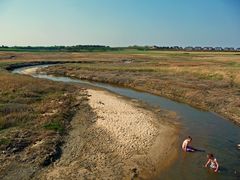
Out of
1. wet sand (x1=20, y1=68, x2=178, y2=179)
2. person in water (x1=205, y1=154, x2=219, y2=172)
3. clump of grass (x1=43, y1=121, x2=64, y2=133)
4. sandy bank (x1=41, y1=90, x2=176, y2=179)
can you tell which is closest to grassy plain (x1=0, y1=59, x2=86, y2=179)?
clump of grass (x1=43, y1=121, x2=64, y2=133)

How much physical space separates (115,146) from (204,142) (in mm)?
8598

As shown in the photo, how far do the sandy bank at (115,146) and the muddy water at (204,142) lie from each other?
1.38 m


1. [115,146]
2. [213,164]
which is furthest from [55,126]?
[213,164]

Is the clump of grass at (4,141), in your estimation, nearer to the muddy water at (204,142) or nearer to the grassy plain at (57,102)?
the grassy plain at (57,102)

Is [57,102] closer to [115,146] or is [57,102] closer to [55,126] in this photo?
[55,126]

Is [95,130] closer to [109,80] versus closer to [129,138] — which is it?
[129,138]

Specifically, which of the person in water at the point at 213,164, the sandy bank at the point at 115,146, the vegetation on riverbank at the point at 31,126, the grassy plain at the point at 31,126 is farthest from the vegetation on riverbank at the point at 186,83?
the grassy plain at the point at 31,126

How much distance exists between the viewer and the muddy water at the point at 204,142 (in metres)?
23.2

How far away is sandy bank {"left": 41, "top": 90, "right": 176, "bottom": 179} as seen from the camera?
22688 mm

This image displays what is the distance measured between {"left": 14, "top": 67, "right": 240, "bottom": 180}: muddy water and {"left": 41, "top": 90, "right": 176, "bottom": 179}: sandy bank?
1381 mm

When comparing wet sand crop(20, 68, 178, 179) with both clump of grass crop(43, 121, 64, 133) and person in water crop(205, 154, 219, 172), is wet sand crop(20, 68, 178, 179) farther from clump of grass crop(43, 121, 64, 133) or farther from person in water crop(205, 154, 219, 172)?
person in water crop(205, 154, 219, 172)

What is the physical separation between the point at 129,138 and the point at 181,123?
941cm

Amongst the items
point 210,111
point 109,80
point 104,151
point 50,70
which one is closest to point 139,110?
point 210,111

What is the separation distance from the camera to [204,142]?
30234 millimetres
